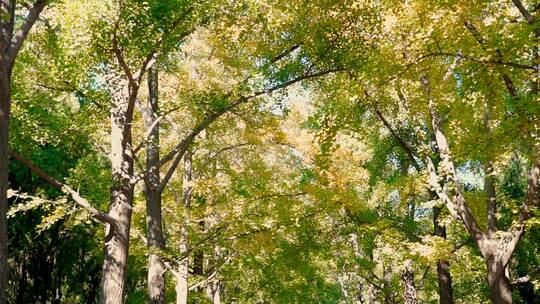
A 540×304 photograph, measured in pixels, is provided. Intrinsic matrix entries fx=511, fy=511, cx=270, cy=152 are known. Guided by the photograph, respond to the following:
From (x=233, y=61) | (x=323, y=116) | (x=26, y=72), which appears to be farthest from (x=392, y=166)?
(x=26, y=72)

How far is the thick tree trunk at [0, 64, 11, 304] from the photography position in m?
4.58

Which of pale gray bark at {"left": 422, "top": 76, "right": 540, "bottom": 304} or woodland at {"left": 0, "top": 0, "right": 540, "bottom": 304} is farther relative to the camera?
pale gray bark at {"left": 422, "top": 76, "right": 540, "bottom": 304}

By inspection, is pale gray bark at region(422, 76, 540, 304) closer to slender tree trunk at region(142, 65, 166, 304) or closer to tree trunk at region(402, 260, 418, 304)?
tree trunk at region(402, 260, 418, 304)

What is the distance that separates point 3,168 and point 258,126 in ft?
25.3

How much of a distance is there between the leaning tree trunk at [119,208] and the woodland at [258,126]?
32mm

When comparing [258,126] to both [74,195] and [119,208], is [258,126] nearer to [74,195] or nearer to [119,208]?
[119,208]

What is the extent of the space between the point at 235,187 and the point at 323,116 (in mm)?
5445

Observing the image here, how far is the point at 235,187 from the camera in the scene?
13.8m

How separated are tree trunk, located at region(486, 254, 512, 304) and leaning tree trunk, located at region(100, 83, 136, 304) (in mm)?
6956

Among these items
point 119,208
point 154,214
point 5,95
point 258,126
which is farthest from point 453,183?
point 5,95

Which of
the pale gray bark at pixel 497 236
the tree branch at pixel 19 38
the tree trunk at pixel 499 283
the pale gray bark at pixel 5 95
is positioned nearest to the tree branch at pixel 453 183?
the pale gray bark at pixel 497 236

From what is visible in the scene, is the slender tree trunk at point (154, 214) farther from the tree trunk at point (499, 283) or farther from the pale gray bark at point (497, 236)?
the tree trunk at point (499, 283)

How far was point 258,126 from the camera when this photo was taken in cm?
1215

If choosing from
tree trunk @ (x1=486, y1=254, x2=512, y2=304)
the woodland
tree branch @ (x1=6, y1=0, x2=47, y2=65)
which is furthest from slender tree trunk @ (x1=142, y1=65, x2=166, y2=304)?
tree trunk @ (x1=486, y1=254, x2=512, y2=304)
